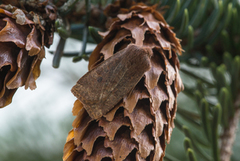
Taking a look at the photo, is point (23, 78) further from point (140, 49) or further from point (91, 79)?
point (140, 49)

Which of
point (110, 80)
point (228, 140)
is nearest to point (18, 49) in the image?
point (110, 80)

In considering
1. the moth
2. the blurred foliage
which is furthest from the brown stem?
the moth

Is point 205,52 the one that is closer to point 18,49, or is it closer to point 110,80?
point 110,80

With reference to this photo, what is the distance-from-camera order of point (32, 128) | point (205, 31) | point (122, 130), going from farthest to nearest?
point (32, 128) → point (205, 31) → point (122, 130)

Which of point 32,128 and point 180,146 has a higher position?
point 32,128

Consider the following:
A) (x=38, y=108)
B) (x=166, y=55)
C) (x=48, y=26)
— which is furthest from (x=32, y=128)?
(x=166, y=55)

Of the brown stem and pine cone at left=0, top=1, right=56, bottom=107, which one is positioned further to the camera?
the brown stem

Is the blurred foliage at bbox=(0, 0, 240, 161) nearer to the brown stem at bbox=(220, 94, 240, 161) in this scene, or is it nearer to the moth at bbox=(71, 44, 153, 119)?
the brown stem at bbox=(220, 94, 240, 161)
